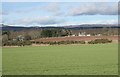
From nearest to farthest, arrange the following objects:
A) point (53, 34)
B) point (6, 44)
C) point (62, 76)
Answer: point (62, 76) < point (6, 44) < point (53, 34)

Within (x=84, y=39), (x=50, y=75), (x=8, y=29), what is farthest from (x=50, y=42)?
(x=50, y=75)

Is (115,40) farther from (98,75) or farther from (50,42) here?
(98,75)

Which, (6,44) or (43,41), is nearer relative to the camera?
(6,44)

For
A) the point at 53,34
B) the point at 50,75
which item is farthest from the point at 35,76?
the point at 53,34

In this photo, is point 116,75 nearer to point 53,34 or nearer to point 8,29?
point 8,29

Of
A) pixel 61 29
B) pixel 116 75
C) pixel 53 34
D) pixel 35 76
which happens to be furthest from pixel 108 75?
pixel 61 29

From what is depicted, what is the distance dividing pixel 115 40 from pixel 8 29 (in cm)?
3440

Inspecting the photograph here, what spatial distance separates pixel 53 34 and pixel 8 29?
21591 millimetres

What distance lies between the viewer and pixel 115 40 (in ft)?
299

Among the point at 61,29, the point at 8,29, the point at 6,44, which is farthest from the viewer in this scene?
the point at 61,29

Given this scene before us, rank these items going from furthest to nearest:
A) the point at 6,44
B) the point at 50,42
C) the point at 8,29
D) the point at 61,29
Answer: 1. the point at 61,29
2. the point at 8,29
3. the point at 50,42
4. the point at 6,44

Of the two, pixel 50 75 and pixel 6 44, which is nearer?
pixel 50 75

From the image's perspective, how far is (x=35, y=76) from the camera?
739 inches

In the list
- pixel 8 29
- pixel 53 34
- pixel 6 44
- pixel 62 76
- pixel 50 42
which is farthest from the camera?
pixel 53 34
